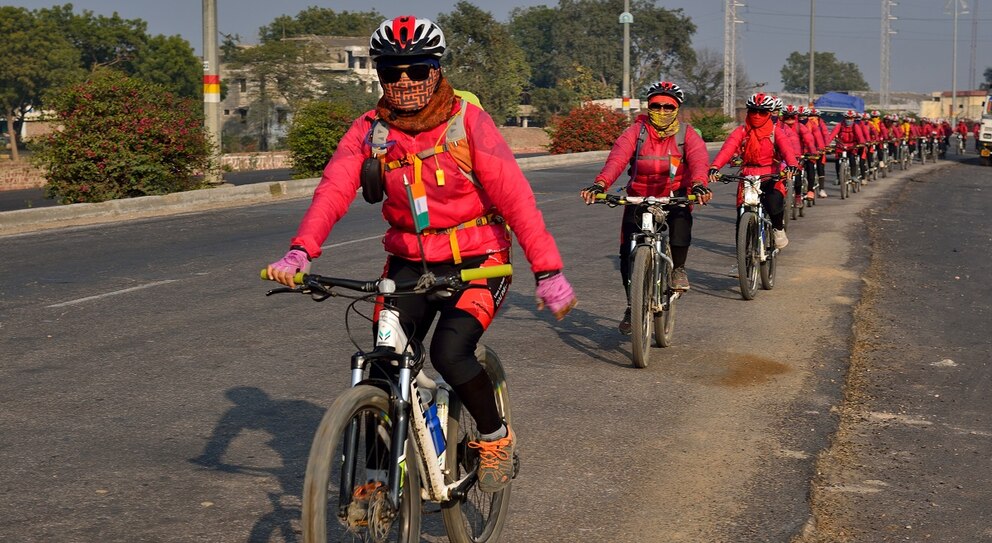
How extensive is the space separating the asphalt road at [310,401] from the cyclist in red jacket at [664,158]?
792mm

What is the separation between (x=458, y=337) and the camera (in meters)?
4.27

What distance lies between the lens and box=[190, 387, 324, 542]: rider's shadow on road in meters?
5.07

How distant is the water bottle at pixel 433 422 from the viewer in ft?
13.7

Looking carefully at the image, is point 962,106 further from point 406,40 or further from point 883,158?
point 406,40

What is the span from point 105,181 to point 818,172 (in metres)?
12.9

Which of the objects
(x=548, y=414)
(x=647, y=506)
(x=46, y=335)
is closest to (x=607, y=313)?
(x=548, y=414)

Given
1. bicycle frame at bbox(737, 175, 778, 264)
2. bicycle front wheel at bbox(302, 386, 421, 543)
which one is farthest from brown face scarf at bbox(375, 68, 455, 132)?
bicycle frame at bbox(737, 175, 778, 264)

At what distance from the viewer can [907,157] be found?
140 feet

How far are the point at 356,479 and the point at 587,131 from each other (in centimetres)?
4627

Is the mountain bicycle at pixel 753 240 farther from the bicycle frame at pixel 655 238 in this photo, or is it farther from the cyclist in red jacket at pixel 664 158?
the bicycle frame at pixel 655 238

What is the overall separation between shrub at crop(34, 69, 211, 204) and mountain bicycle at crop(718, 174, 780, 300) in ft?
40.6

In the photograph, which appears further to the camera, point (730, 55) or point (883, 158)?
point (730, 55)

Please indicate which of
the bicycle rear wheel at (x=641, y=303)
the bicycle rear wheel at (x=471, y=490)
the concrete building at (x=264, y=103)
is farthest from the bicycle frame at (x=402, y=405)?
the concrete building at (x=264, y=103)

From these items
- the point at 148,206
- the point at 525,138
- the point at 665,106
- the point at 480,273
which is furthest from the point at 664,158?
the point at 525,138
